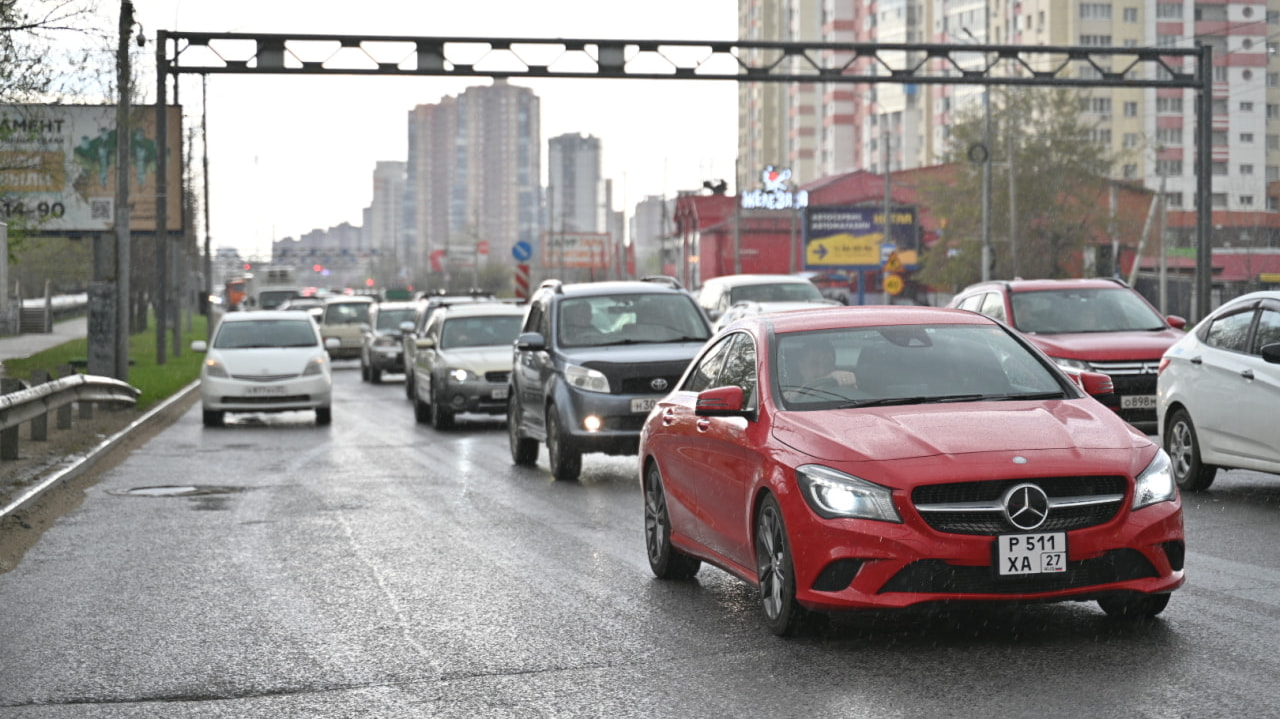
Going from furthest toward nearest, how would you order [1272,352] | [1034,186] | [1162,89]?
[1162,89] < [1034,186] < [1272,352]

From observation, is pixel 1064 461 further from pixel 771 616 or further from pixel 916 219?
pixel 916 219

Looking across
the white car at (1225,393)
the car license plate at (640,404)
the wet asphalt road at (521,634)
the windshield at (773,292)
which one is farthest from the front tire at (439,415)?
the windshield at (773,292)

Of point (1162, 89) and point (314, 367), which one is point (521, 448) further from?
point (1162, 89)

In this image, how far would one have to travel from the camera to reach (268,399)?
2455cm

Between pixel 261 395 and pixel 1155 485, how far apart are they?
61.5 ft

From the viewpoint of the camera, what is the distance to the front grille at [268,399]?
24.5 m

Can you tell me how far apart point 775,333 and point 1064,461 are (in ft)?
6.35

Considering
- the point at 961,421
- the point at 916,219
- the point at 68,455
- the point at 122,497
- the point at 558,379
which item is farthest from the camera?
the point at 916,219

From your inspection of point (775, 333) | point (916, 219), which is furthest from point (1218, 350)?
point (916, 219)

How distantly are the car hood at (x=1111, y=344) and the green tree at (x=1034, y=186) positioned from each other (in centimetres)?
6139

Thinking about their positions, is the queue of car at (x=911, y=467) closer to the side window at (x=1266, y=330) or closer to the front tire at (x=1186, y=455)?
the side window at (x=1266, y=330)

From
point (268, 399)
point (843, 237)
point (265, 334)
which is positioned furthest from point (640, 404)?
point (843, 237)

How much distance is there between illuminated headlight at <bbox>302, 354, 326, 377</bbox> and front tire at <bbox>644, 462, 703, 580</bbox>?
15.7 m

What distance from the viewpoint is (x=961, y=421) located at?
296 inches
